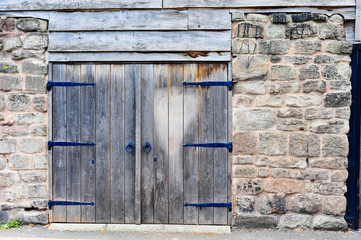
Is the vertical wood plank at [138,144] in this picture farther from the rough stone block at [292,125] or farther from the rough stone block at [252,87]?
the rough stone block at [292,125]

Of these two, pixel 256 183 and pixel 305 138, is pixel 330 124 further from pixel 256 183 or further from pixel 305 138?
pixel 256 183

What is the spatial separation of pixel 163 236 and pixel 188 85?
1789 millimetres

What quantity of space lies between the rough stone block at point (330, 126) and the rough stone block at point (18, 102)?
346 centimetres

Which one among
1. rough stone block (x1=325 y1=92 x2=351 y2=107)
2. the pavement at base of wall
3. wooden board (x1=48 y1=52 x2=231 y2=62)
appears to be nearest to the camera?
the pavement at base of wall

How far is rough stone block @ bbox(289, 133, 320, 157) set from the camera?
3.37 m

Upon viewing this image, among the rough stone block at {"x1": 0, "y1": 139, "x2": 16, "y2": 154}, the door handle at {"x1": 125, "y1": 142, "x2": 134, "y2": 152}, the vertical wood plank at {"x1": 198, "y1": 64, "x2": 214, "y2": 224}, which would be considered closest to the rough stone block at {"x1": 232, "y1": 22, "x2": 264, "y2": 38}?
the vertical wood plank at {"x1": 198, "y1": 64, "x2": 214, "y2": 224}

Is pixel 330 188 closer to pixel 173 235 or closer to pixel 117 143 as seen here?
pixel 173 235

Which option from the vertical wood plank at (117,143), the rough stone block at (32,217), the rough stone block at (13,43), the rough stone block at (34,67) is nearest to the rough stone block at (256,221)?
the vertical wood plank at (117,143)

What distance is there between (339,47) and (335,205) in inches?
72.7

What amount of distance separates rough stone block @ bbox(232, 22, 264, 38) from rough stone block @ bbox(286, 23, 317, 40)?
1.07 ft

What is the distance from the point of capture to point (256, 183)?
3.41 meters

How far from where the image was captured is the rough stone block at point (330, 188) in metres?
3.36

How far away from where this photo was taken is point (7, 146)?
352cm

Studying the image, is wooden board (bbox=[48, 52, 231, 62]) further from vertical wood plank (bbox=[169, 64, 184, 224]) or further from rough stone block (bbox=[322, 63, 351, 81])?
rough stone block (bbox=[322, 63, 351, 81])
